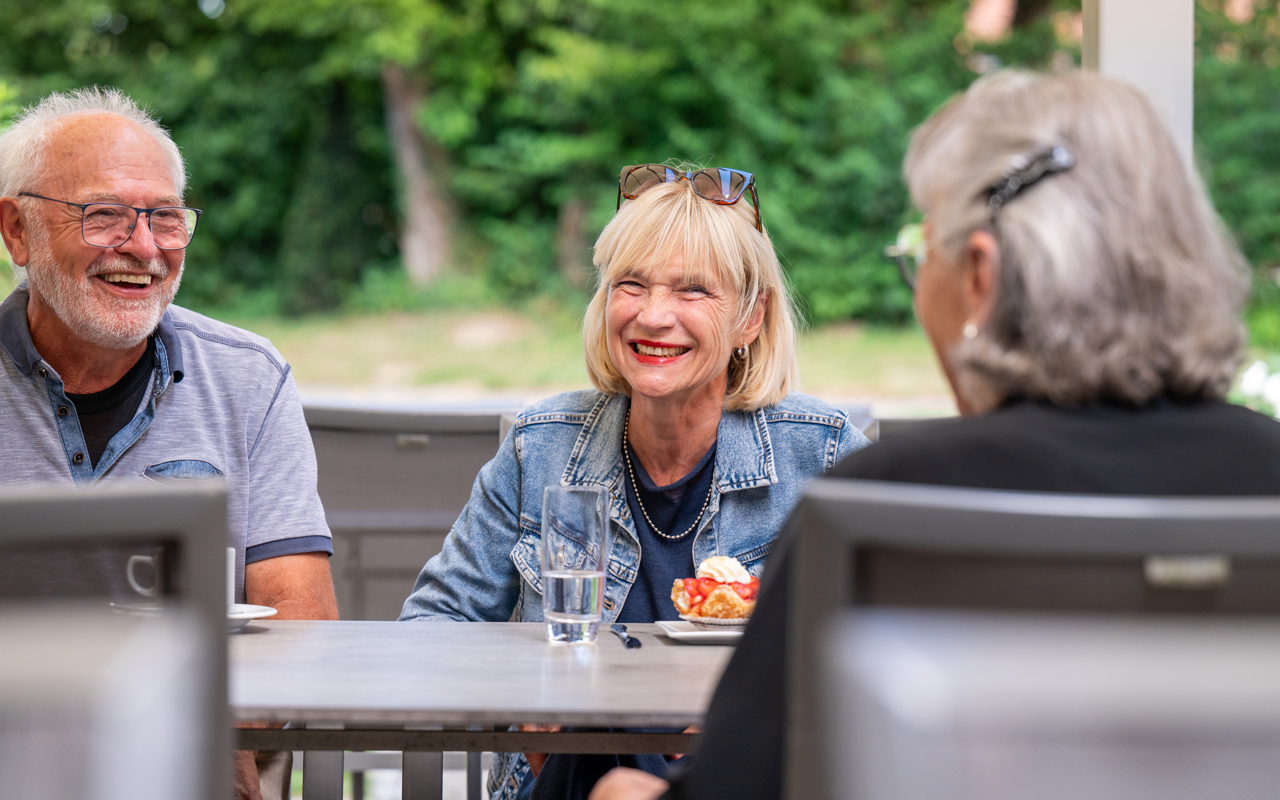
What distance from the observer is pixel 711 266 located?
6.62 feet

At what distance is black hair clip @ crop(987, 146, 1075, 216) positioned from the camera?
98 cm

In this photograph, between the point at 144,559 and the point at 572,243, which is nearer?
the point at 144,559

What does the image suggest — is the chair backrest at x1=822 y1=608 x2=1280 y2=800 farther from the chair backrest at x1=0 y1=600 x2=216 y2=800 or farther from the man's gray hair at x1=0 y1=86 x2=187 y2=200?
the man's gray hair at x1=0 y1=86 x2=187 y2=200

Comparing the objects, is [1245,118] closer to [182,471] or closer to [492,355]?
[492,355]

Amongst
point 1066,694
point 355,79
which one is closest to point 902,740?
point 1066,694

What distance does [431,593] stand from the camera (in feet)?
6.09

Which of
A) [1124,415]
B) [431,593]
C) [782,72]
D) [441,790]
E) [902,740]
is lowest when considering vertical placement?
[441,790]

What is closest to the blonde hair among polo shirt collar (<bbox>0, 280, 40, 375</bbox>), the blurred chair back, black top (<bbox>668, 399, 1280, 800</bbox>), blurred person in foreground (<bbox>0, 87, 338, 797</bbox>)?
the blurred chair back

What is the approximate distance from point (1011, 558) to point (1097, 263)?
1.29ft

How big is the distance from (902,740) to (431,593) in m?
1.33

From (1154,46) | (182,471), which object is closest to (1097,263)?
(1154,46)

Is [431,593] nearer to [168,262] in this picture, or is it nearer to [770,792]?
[168,262]

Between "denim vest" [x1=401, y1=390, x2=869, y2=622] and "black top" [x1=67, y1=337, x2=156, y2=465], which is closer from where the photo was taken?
"denim vest" [x1=401, y1=390, x2=869, y2=622]

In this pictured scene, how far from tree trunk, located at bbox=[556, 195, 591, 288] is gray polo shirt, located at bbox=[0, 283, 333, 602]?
12458 mm
